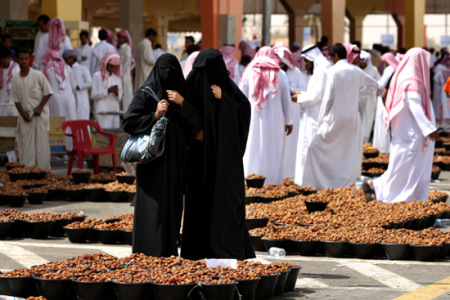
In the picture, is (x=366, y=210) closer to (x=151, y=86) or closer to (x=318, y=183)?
(x=318, y=183)

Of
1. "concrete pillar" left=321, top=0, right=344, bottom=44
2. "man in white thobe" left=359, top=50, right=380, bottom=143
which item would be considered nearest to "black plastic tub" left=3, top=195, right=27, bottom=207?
"man in white thobe" left=359, top=50, right=380, bottom=143

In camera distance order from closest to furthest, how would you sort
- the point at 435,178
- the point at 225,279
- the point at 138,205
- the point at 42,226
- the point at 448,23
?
the point at 225,279 < the point at 138,205 < the point at 42,226 < the point at 435,178 < the point at 448,23

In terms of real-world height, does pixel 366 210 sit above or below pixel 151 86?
Result: below

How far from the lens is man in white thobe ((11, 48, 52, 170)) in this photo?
50.6 ft

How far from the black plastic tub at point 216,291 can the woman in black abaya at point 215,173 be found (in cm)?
106

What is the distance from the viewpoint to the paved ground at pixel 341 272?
23.2 feet

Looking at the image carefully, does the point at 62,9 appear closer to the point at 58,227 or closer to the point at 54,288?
the point at 58,227

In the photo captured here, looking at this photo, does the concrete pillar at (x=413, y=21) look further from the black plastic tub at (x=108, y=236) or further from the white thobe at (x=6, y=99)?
the black plastic tub at (x=108, y=236)

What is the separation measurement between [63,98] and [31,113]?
2.88 metres

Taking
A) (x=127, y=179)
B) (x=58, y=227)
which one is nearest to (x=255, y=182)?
(x=127, y=179)

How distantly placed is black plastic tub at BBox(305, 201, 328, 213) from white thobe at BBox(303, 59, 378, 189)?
268 cm

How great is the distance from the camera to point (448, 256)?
887 cm

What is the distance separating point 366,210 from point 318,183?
9.86 feet

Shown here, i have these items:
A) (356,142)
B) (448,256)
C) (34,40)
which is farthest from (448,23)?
(448,256)
